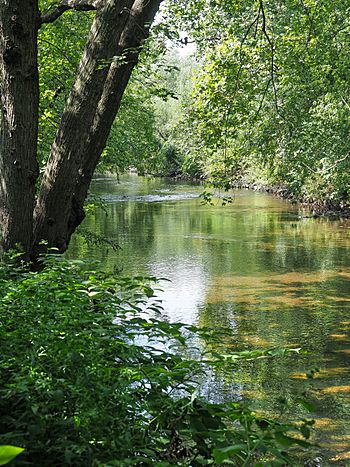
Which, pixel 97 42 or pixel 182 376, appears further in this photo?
pixel 97 42

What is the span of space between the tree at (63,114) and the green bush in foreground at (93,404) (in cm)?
178

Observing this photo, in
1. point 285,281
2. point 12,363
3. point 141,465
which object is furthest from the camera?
point 285,281

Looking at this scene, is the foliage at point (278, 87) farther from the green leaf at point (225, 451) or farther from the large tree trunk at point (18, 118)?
the green leaf at point (225, 451)

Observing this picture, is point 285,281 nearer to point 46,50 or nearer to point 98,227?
point 46,50

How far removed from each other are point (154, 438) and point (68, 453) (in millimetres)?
675

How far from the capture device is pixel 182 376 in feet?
9.21

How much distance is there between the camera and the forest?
243 centimetres

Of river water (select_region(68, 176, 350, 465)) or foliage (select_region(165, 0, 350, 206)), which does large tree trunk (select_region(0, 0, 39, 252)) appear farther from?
foliage (select_region(165, 0, 350, 206))

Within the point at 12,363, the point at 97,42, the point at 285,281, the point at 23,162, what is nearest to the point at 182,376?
the point at 12,363

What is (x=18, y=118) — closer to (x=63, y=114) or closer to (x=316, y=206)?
(x=63, y=114)

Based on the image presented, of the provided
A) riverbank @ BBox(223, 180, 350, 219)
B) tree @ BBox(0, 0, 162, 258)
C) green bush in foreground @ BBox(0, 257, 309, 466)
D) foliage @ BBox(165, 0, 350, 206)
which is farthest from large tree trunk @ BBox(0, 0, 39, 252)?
riverbank @ BBox(223, 180, 350, 219)

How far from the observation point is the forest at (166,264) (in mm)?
2434

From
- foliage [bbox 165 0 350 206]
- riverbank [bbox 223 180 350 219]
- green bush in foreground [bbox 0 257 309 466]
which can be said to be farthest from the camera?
riverbank [bbox 223 180 350 219]

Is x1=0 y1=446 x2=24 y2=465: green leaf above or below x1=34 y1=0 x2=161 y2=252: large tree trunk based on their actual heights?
below
